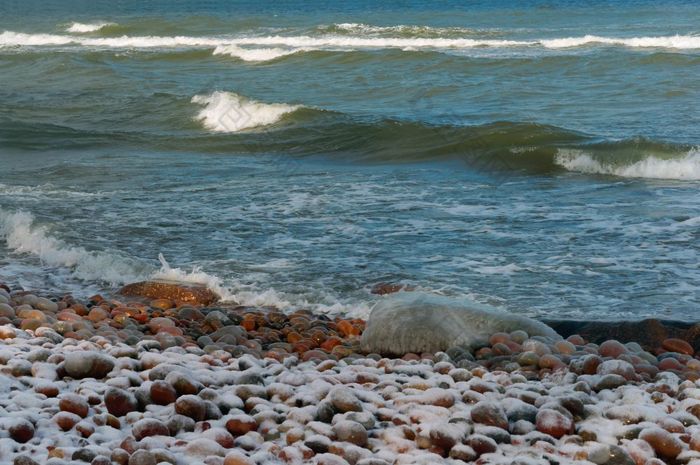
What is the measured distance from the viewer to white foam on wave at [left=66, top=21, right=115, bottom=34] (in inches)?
1531

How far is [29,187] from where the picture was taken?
11.4m

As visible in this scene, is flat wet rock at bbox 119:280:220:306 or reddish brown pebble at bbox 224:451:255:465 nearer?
reddish brown pebble at bbox 224:451:255:465

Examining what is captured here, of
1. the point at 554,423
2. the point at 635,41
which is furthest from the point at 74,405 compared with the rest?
the point at 635,41

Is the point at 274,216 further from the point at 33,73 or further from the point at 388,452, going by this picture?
the point at 33,73

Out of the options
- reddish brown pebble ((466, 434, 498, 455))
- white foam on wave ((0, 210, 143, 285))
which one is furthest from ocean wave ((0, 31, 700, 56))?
reddish brown pebble ((466, 434, 498, 455))

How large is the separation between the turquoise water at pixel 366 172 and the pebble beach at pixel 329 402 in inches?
63.2

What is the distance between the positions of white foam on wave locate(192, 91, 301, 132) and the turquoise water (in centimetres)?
5

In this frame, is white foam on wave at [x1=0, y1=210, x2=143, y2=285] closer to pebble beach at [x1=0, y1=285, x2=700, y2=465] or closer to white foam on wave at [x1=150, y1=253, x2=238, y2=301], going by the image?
white foam on wave at [x1=150, y1=253, x2=238, y2=301]

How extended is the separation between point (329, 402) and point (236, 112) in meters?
13.2

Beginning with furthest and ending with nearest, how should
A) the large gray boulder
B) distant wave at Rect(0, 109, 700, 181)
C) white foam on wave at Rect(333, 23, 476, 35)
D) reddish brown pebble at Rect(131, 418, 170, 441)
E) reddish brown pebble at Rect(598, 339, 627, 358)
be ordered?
white foam on wave at Rect(333, 23, 476, 35), distant wave at Rect(0, 109, 700, 181), the large gray boulder, reddish brown pebble at Rect(598, 339, 627, 358), reddish brown pebble at Rect(131, 418, 170, 441)

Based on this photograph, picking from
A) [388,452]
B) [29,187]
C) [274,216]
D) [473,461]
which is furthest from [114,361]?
[29,187]

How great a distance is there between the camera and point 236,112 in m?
17.1

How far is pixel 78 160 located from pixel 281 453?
33.6 ft

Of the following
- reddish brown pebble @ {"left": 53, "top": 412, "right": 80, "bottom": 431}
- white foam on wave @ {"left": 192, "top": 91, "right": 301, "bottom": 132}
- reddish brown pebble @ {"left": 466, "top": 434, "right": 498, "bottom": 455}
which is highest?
white foam on wave @ {"left": 192, "top": 91, "right": 301, "bottom": 132}
